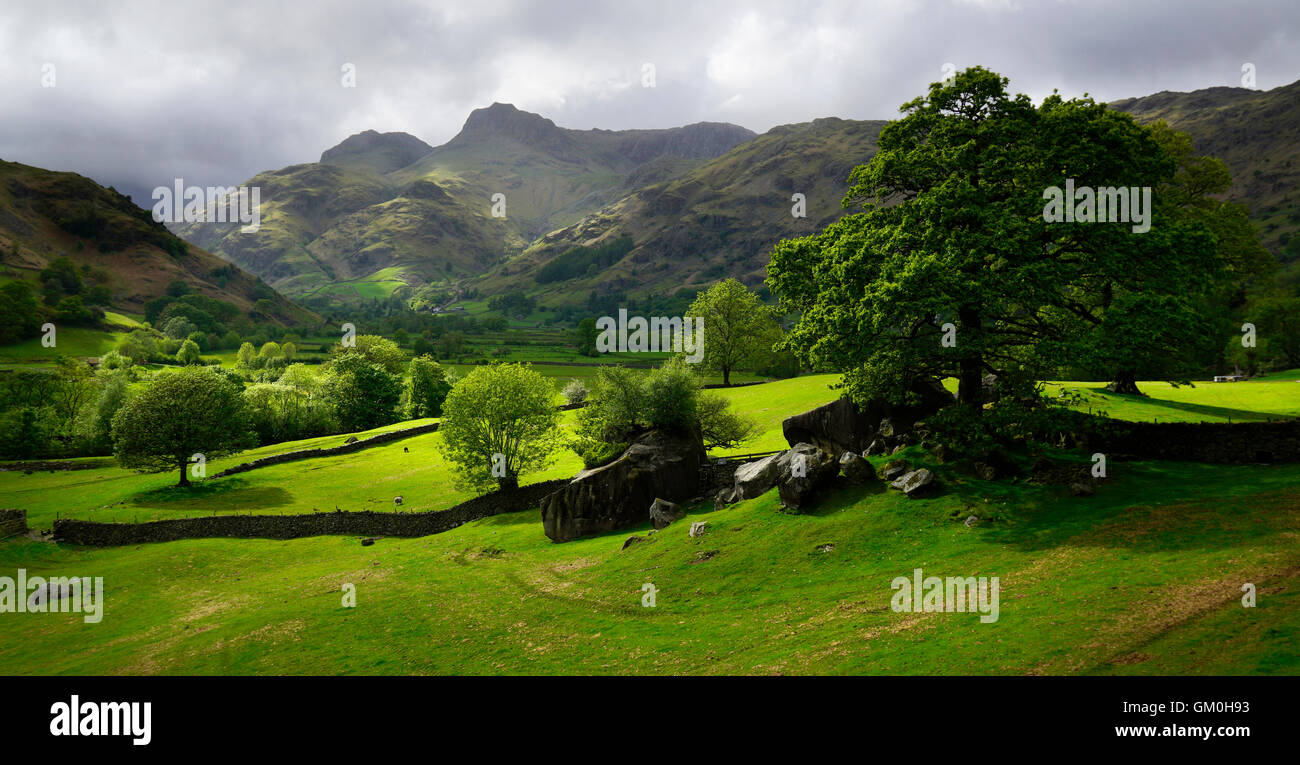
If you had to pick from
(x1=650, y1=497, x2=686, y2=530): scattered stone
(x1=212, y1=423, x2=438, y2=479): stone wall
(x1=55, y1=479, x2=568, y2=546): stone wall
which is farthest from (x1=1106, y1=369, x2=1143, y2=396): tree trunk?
(x1=212, y1=423, x2=438, y2=479): stone wall

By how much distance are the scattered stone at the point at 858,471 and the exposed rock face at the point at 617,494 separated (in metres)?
14.5

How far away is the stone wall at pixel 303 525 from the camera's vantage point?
52.9m

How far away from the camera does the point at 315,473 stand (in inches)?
2938

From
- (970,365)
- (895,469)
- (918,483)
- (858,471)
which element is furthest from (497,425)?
(970,365)

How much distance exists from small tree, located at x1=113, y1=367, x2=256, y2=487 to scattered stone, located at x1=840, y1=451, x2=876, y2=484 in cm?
7299

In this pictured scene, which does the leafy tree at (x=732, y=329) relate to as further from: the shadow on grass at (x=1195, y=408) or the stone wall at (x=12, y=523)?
the stone wall at (x=12, y=523)

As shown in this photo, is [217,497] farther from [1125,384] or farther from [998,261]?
[1125,384]

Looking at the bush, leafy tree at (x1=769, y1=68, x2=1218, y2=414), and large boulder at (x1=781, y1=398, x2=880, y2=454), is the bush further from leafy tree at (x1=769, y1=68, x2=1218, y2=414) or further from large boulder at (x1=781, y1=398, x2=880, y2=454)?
leafy tree at (x1=769, y1=68, x2=1218, y2=414)

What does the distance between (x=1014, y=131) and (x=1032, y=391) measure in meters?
12.7

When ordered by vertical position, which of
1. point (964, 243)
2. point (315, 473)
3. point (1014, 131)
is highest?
point (1014, 131)

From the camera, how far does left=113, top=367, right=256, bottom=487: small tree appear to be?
223 ft
